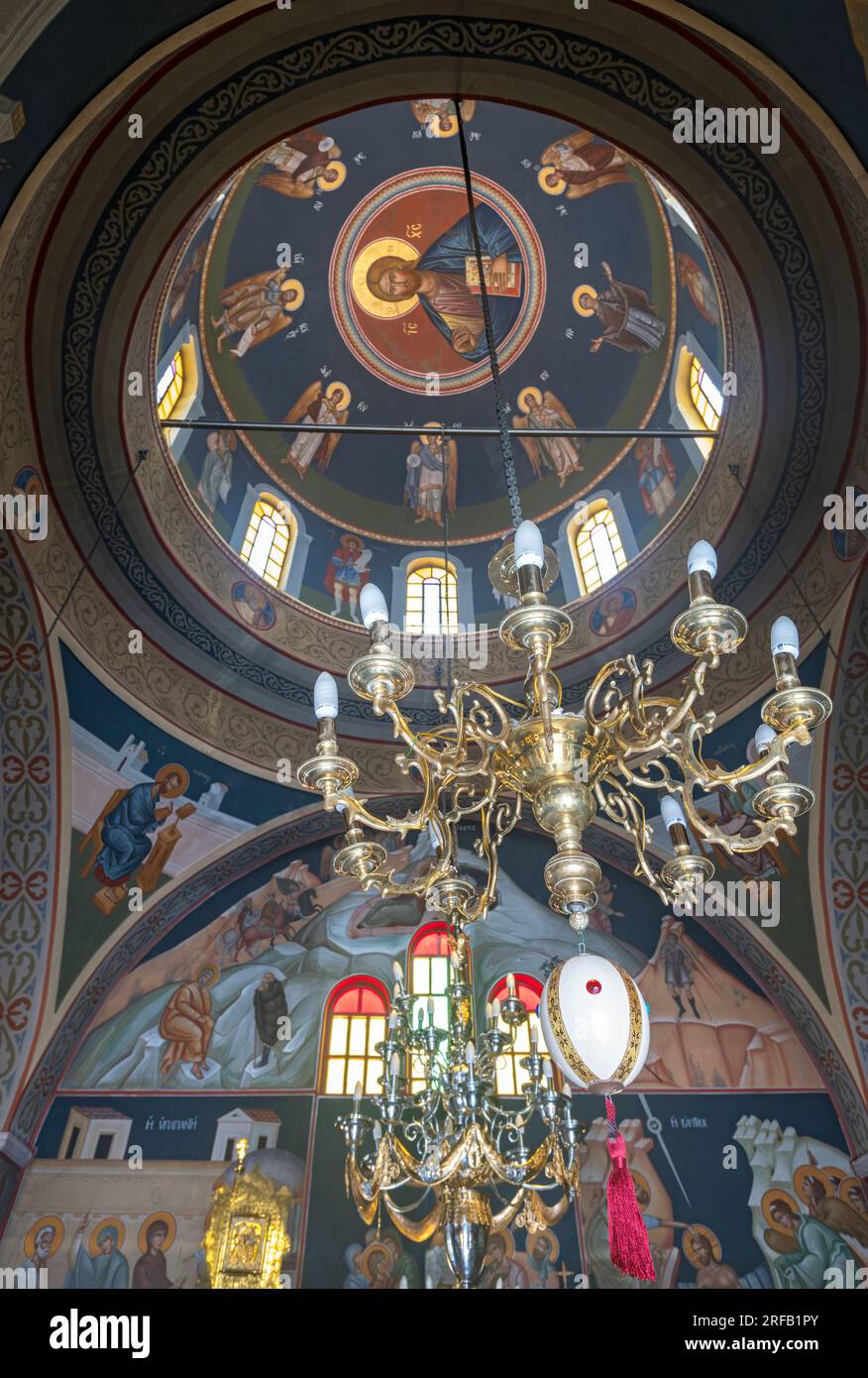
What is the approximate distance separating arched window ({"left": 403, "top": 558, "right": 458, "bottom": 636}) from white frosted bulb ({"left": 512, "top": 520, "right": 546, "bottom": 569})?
6.31 m

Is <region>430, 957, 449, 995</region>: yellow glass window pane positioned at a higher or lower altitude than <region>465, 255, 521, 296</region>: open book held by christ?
lower

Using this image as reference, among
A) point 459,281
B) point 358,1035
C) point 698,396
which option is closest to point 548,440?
point 698,396

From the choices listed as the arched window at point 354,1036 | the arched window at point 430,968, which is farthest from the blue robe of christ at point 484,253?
the arched window at point 354,1036

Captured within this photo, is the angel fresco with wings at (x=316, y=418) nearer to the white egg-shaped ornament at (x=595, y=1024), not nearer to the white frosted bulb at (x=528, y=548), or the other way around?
the white frosted bulb at (x=528, y=548)

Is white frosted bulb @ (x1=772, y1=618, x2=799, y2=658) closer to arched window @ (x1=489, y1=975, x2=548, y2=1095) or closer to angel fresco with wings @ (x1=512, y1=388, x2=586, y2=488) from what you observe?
arched window @ (x1=489, y1=975, x2=548, y2=1095)

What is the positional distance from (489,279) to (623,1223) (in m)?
9.41

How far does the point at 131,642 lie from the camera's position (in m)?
8.84

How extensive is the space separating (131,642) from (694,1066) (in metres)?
6.20

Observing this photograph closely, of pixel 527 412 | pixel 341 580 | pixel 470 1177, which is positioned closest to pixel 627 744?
pixel 470 1177

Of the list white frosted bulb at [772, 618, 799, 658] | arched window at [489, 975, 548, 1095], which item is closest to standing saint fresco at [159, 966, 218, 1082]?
arched window at [489, 975, 548, 1095]

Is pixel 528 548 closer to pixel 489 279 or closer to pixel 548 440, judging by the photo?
pixel 548 440

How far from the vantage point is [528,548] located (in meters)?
4.23

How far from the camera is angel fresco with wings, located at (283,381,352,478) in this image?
1103 centimetres
